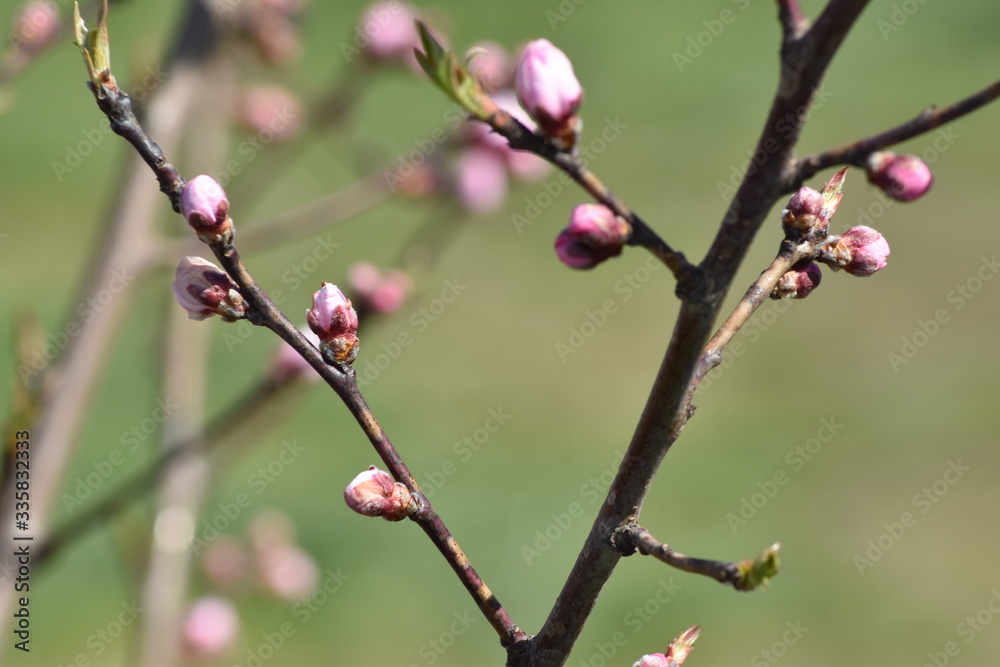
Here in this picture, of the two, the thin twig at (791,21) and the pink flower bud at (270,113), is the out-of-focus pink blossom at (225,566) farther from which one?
the thin twig at (791,21)

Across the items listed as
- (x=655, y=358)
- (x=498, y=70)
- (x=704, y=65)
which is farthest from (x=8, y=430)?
(x=704, y=65)

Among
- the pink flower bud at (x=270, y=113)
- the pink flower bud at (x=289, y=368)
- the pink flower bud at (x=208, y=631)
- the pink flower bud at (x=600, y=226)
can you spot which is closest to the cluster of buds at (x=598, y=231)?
the pink flower bud at (x=600, y=226)

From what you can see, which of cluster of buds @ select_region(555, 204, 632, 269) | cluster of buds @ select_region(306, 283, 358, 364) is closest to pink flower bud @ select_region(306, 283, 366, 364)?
cluster of buds @ select_region(306, 283, 358, 364)

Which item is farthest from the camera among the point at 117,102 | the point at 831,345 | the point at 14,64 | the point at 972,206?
the point at 972,206

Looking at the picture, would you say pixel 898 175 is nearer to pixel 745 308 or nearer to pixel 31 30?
pixel 745 308

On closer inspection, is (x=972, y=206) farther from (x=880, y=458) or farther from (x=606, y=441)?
(x=606, y=441)

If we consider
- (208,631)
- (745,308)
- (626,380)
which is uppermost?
(745,308)

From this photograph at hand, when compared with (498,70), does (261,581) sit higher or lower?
lower

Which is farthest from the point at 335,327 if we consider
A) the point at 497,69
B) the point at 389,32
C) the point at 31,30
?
the point at 389,32
